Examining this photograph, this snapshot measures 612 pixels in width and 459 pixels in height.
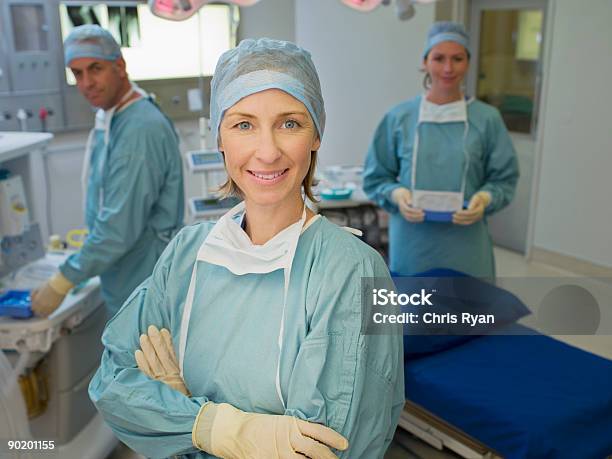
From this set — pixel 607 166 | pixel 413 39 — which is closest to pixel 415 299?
pixel 607 166

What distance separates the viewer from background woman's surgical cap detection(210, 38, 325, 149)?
104cm

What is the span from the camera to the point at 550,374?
2148 mm

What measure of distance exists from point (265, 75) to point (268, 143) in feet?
0.38

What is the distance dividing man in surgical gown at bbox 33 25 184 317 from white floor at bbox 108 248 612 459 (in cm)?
78

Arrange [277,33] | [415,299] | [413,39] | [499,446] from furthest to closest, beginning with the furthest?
[277,33] < [413,39] < [415,299] < [499,446]

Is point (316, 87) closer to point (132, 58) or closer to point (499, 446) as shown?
point (499, 446)

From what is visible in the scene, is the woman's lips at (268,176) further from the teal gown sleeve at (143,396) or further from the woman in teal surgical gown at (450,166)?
the woman in teal surgical gown at (450,166)

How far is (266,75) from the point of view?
1047 mm

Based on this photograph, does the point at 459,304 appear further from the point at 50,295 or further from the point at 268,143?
the point at 268,143

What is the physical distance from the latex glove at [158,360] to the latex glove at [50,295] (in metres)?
0.99

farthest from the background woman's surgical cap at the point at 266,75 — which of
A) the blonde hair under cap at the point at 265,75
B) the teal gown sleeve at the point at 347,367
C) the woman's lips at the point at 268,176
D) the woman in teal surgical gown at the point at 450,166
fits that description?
the woman in teal surgical gown at the point at 450,166

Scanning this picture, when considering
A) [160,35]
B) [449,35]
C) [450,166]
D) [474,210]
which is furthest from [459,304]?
[160,35]

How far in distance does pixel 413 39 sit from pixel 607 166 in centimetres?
154

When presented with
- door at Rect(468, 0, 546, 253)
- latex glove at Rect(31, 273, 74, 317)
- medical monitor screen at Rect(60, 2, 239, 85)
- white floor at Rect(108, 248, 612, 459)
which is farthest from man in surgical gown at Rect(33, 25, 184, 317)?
door at Rect(468, 0, 546, 253)
